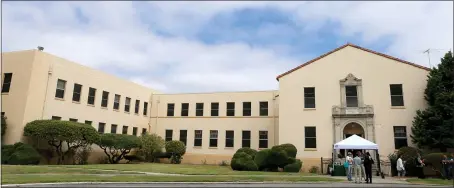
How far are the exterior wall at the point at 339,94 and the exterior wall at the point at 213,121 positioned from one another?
565 centimetres

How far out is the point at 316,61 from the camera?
1160 inches

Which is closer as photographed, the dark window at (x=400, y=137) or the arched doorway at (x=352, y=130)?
the dark window at (x=400, y=137)

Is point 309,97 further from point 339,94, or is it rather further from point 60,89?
point 60,89

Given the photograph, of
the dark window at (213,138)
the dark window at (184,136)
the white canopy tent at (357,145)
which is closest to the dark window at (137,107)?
the dark window at (184,136)

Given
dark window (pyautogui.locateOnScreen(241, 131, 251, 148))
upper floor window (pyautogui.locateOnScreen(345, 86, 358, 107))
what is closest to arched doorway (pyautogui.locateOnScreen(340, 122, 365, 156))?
upper floor window (pyautogui.locateOnScreen(345, 86, 358, 107))

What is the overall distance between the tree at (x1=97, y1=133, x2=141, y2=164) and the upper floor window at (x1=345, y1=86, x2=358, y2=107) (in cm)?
1861

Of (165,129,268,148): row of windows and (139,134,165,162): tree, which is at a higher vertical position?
(165,129,268,148): row of windows

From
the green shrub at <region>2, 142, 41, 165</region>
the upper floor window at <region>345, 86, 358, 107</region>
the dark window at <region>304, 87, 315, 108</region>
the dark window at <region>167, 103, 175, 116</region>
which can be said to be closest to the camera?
the green shrub at <region>2, 142, 41, 165</region>

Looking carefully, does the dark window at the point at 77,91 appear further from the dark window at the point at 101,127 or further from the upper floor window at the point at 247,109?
the upper floor window at the point at 247,109

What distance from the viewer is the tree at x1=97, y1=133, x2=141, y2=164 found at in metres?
29.6

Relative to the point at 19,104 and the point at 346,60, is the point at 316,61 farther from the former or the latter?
the point at 19,104

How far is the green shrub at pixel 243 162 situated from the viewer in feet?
81.7

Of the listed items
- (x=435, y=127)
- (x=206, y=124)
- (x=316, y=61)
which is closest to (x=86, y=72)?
(x=206, y=124)

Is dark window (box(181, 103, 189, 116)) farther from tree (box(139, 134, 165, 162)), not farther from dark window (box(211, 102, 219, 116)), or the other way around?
tree (box(139, 134, 165, 162))
